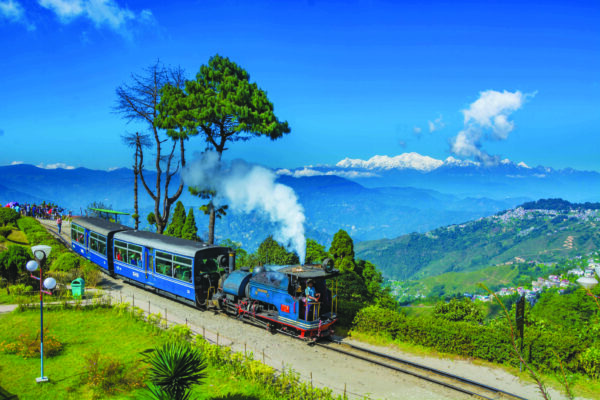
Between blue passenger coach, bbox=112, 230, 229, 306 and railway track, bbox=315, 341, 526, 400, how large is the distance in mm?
6870

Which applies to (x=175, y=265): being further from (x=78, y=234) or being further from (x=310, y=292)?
(x=78, y=234)

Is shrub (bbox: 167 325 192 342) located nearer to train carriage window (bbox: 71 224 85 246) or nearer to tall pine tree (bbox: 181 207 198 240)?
train carriage window (bbox: 71 224 85 246)

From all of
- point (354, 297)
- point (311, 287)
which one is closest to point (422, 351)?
point (311, 287)

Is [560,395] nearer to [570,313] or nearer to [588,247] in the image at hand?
[570,313]

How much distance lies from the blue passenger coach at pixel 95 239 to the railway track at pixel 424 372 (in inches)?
630

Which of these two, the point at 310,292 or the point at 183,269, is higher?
the point at 183,269

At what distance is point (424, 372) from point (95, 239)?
74.3 feet

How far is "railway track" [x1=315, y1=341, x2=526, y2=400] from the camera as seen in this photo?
13.0 metres

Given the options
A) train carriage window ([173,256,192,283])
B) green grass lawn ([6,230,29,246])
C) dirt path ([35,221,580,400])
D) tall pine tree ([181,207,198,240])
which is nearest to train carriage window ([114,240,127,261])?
train carriage window ([173,256,192,283])

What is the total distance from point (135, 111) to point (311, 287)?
2474cm

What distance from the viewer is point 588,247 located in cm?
16512

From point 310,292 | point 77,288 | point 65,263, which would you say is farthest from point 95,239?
point 310,292

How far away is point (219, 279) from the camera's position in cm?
2059

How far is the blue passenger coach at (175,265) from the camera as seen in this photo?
20.2 metres
